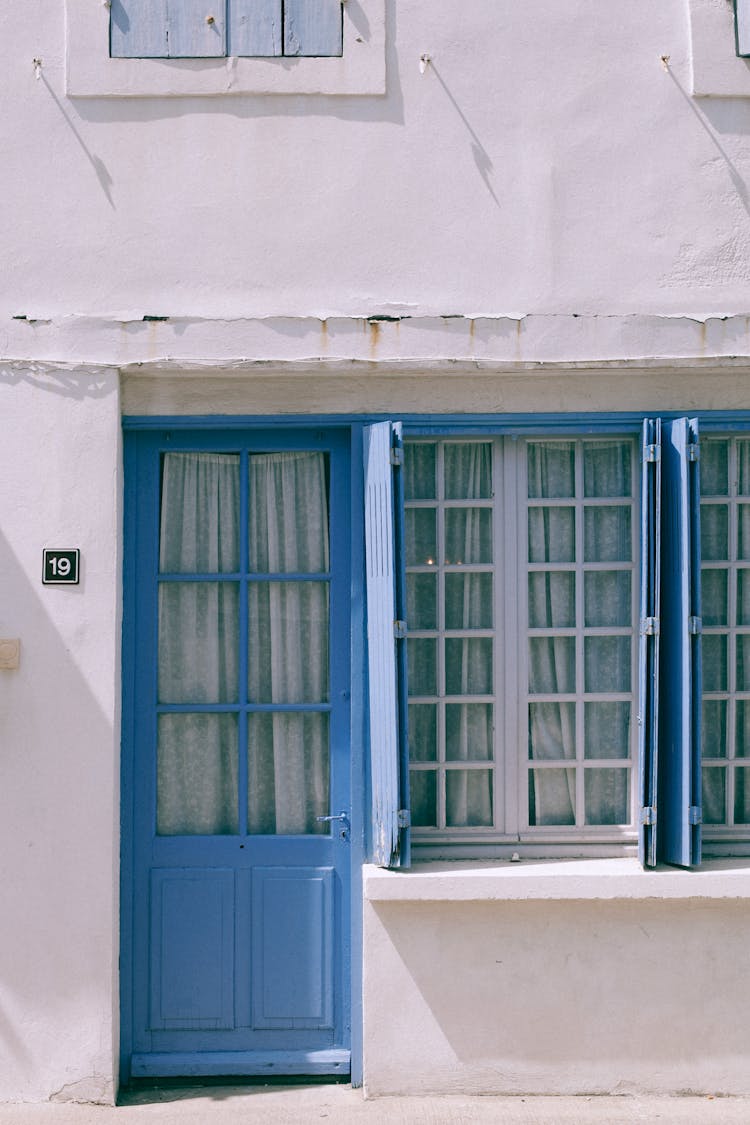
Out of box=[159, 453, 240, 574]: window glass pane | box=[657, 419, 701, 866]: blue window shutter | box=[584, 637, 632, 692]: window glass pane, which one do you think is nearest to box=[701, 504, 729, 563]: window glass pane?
box=[657, 419, 701, 866]: blue window shutter

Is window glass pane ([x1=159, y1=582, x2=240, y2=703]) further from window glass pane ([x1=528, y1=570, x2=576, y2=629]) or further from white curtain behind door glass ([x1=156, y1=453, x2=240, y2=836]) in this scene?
window glass pane ([x1=528, y1=570, x2=576, y2=629])

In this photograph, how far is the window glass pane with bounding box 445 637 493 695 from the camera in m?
5.25

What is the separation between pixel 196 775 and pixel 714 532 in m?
2.45

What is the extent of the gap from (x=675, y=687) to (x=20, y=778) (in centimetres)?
268

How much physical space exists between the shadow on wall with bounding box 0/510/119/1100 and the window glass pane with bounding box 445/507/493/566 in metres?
1.44

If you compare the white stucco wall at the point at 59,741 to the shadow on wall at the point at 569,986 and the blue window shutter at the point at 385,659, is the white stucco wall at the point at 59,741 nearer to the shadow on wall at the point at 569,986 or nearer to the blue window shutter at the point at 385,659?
the blue window shutter at the point at 385,659

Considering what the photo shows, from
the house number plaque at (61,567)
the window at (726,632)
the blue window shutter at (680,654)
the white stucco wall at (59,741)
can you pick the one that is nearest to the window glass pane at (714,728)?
the window at (726,632)

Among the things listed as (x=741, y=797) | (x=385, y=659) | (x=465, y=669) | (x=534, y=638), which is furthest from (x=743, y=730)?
(x=385, y=659)

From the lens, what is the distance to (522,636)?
5.23 m

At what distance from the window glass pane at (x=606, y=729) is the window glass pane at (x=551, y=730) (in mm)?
64

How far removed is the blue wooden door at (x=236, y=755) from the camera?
203 inches

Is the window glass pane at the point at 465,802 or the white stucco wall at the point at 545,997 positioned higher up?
the window glass pane at the point at 465,802

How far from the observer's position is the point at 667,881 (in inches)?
194

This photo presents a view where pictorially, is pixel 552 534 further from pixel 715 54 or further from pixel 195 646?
pixel 715 54
